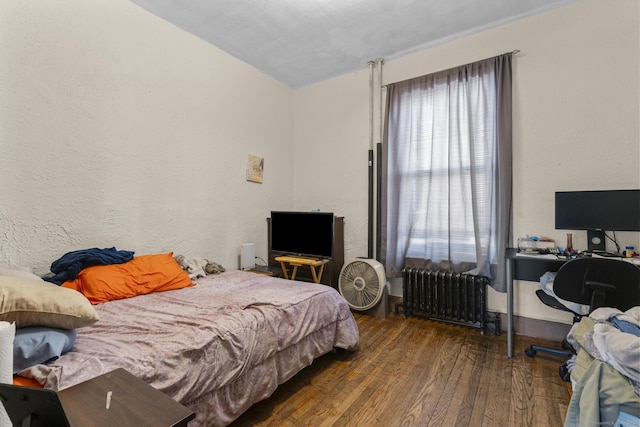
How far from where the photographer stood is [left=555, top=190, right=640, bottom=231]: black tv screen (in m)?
2.24

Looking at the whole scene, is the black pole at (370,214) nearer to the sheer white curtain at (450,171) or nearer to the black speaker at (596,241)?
the sheer white curtain at (450,171)

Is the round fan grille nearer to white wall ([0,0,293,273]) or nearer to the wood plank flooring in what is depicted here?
the wood plank flooring

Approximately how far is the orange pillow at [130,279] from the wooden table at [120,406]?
139 cm

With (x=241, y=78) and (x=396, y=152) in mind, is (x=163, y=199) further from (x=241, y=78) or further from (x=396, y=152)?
(x=396, y=152)

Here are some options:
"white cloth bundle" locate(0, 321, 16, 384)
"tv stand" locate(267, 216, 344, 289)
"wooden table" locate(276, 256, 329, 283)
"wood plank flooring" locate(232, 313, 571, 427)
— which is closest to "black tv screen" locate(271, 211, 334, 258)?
"wooden table" locate(276, 256, 329, 283)

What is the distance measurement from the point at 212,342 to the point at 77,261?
1333 mm

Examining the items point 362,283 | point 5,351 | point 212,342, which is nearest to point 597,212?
point 362,283

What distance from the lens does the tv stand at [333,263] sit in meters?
3.58

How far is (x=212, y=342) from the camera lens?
59.0 inches

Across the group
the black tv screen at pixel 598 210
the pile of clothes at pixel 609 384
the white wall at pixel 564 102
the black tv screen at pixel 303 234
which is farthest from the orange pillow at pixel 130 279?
the black tv screen at pixel 598 210

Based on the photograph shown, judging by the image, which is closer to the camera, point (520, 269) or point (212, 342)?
point (212, 342)

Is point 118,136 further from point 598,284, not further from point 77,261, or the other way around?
point 598,284

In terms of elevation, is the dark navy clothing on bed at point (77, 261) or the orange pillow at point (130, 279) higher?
the dark navy clothing on bed at point (77, 261)

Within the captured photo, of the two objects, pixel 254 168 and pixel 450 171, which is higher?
pixel 254 168
